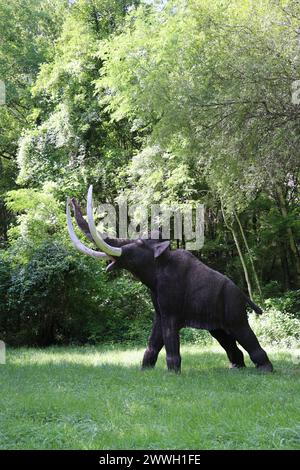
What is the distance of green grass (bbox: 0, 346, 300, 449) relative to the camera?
460cm

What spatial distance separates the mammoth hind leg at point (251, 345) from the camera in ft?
25.9

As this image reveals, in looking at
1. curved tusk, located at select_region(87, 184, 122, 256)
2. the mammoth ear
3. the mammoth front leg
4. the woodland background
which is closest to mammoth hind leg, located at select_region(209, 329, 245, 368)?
the mammoth front leg

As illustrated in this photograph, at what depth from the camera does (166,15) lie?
1493 centimetres

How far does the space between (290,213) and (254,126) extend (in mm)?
7527

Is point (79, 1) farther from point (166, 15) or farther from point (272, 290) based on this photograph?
point (272, 290)

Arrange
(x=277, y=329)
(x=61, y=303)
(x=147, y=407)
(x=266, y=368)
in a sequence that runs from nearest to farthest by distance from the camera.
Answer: (x=147, y=407), (x=266, y=368), (x=277, y=329), (x=61, y=303)

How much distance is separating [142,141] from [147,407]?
13.4m

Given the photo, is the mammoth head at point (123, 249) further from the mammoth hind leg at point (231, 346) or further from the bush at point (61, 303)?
the bush at point (61, 303)

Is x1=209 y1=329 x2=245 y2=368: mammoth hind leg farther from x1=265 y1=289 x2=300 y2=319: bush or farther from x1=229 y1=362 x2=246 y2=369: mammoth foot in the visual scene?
x1=265 y1=289 x2=300 y2=319: bush

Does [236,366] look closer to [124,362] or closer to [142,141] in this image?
[124,362]

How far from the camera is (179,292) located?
313 inches

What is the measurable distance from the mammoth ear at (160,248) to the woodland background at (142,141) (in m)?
2.97

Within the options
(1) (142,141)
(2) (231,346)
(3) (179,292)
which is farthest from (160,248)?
(1) (142,141)

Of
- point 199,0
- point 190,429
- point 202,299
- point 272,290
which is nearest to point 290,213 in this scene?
point 272,290
